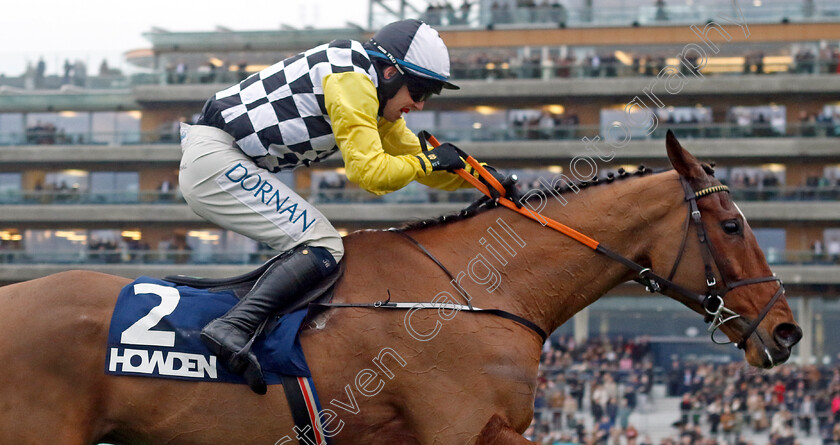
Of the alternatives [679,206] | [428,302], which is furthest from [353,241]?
[679,206]

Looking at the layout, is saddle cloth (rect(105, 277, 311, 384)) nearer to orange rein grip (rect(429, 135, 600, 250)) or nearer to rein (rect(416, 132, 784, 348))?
rein (rect(416, 132, 784, 348))

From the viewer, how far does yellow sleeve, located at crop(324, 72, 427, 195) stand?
442 cm

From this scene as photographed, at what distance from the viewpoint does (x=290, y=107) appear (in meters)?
4.65

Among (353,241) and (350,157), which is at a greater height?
(350,157)

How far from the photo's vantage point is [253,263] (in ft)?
126

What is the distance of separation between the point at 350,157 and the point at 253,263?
114 feet

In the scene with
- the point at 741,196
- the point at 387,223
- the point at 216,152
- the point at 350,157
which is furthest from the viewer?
the point at 387,223

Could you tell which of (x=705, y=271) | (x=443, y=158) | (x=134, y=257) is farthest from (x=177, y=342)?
(x=134, y=257)

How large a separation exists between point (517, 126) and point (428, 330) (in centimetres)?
3789

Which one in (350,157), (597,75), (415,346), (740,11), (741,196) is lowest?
(415,346)

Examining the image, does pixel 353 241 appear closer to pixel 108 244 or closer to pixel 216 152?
pixel 216 152

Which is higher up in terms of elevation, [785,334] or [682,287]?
[682,287]

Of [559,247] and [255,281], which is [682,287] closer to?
[559,247]

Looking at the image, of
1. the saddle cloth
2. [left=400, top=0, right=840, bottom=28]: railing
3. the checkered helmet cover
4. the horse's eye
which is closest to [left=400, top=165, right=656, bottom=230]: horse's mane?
the horse's eye
